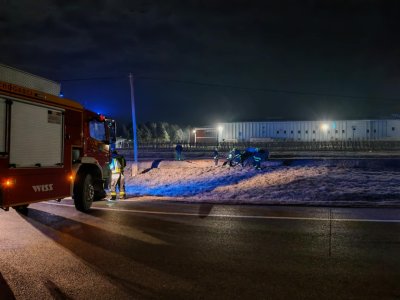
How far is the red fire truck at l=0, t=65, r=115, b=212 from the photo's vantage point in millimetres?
8945

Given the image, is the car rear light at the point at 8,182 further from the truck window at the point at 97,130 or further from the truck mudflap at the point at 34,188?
the truck window at the point at 97,130

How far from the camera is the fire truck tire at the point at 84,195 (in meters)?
11.6

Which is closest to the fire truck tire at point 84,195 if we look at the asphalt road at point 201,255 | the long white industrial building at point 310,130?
the asphalt road at point 201,255

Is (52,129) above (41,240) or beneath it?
above

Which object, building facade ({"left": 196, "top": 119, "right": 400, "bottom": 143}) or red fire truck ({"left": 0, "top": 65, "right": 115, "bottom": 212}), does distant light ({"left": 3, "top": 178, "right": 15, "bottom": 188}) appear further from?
building facade ({"left": 196, "top": 119, "right": 400, "bottom": 143})

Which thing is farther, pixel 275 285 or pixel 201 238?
pixel 201 238

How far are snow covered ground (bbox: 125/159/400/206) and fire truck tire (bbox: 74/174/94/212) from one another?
334 centimetres

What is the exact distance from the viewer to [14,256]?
6809 mm

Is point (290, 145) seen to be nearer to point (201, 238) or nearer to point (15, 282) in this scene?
point (201, 238)

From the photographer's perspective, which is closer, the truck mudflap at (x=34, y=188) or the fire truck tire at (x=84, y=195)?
the truck mudflap at (x=34, y=188)

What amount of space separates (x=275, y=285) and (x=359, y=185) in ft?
43.6

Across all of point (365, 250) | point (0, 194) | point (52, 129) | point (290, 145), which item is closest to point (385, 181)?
point (365, 250)

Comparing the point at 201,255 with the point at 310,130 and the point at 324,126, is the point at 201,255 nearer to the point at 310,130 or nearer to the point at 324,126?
the point at 310,130

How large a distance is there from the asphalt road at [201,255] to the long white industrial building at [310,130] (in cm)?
5661
